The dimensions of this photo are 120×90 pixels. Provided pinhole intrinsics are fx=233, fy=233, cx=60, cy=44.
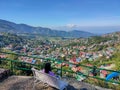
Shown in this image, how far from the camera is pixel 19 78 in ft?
28.3

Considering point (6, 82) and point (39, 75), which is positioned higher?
point (39, 75)

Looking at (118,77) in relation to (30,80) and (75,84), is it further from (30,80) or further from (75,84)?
(30,80)

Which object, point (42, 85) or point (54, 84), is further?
point (42, 85)

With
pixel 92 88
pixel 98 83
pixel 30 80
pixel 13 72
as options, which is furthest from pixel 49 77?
pixel 98 83

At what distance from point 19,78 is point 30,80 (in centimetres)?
54

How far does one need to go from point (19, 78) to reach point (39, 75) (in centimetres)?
189

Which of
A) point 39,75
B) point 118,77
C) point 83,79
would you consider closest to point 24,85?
point 39,75

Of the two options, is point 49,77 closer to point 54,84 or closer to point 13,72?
point 54,84

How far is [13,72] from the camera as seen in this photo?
9688mm

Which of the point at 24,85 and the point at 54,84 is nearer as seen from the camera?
the point at 54,84

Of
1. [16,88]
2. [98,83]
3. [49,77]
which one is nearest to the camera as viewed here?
[49,77]

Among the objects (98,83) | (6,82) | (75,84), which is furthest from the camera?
(98,83)

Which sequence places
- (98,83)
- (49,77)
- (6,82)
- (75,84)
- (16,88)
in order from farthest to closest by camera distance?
1. (98,83)
2. (75,84)
3. (6,82)
4. (16,88)
5. (49,77)

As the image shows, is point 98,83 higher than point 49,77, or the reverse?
point 49,77
